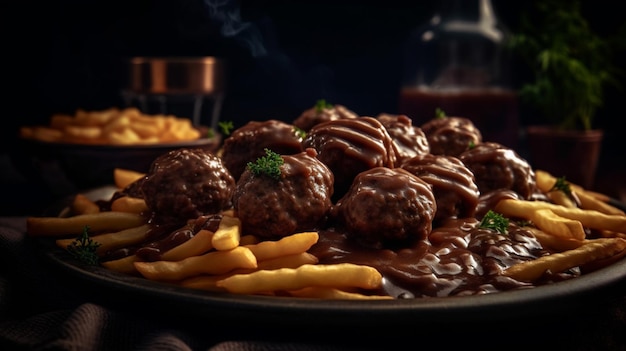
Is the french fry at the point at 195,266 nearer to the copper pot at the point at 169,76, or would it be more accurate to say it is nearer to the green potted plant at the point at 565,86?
the copper pot at the point at 169,76

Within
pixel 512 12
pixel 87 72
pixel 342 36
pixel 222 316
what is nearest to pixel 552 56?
pixel 512 12

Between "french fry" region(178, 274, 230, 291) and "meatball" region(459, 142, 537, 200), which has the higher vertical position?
"meatball" region(459, 142, 537, 200)

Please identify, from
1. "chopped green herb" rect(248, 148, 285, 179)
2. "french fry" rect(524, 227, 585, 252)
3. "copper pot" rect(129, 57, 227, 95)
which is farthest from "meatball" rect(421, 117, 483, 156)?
"copper pot" rect(129, 57, 227, 95)

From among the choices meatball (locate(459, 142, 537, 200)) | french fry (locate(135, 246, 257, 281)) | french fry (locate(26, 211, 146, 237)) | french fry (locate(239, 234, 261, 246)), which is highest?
meatball (locate(459, 142, 537, 200))

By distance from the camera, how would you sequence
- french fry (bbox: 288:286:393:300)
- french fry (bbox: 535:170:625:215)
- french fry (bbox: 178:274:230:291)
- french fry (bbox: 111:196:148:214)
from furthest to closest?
french fry (bbox: 535:170:625:215) < french fry (bbox: 111:196:148:214) < french fry (bbox: 178:274:230:291) < french fry (bbox: 288:286:393:300)

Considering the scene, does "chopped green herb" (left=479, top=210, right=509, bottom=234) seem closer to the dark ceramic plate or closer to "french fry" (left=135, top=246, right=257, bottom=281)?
the dark ceramic plate

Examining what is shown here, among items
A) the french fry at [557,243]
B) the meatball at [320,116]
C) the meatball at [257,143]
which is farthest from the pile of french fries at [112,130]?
the french fry at [557,243]

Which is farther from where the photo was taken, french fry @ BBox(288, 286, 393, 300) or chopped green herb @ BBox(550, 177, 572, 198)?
chopped green herb @ BBox(550, 177, 572, 198)

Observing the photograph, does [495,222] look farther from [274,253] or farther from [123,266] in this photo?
[123,266]
